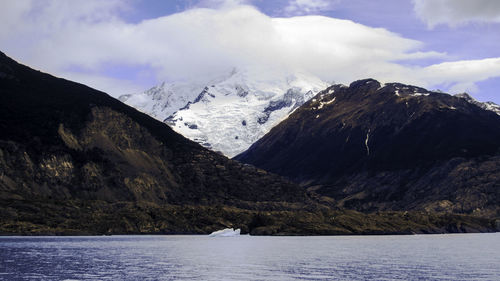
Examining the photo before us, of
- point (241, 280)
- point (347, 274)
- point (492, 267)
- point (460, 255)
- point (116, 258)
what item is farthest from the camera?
point (460, 255)

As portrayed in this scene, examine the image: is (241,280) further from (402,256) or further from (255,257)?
(402,256)

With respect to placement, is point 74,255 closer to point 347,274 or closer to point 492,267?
point 347,274

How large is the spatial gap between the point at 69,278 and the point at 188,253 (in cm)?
5912

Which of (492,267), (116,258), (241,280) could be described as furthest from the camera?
(116,258)

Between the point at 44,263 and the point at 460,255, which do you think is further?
the point at 460,255

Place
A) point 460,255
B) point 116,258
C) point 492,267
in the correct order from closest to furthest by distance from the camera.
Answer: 1. point 492,267
2. point 116,258
3. point 460,255

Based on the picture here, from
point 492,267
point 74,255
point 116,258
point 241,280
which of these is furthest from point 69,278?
point 492,267

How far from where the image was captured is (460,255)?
499ft

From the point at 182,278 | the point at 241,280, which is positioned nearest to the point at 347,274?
the point at 241,280

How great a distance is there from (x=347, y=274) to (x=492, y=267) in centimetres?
2859

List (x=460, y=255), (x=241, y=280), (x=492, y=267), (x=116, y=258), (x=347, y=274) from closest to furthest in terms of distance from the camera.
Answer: (x=241, y=280) → (x=347, y=274) → (x=492, y=267) → (x=116, y=258) → (x=460, y=255)

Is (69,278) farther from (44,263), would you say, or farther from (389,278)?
(389,278)

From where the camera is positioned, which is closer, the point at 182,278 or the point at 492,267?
the point at 182,278

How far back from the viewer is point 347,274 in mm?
109312
